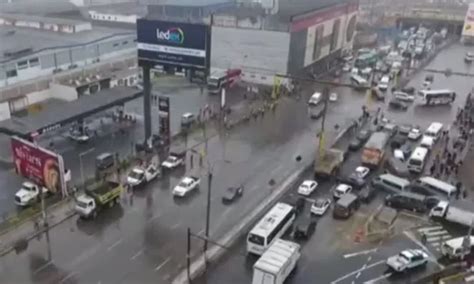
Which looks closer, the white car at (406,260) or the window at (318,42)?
the white car at (406,260)

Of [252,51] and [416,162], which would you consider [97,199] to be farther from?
[252,51]

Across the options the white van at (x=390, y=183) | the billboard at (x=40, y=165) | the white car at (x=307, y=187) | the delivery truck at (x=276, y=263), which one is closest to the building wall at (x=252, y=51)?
the white van at (x=390, y=183)

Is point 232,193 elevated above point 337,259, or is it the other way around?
point 232,193

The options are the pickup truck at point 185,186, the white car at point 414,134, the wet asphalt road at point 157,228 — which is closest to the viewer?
the wet asphalt road at point 157,228

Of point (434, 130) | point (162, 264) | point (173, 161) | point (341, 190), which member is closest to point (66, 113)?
point (173, 161)

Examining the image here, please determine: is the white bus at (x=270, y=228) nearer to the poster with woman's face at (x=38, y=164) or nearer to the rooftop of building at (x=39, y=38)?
the poster with woman's face at (x=38, y=164)

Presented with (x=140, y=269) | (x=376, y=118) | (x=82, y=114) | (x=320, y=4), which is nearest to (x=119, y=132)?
(x=82, y=114)
